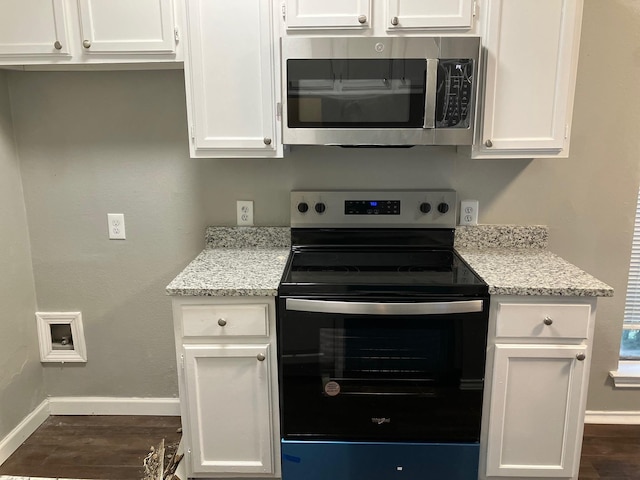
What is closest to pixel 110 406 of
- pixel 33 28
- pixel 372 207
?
pixel 372 207

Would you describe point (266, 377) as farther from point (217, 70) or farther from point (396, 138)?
point (217, 70)

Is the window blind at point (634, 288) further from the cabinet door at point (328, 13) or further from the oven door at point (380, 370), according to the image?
the cabinet door at point (328, 13)

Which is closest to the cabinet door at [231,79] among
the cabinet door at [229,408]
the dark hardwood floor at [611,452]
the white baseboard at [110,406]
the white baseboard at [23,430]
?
the cabinet door at [229,408]

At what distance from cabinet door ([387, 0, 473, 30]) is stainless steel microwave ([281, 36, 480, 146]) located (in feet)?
0.25

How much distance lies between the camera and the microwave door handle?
5.77ft

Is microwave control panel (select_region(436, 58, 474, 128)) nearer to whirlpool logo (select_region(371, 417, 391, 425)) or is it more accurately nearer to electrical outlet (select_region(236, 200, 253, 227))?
electrical outlet (select_region(236, 200, 253, 227))

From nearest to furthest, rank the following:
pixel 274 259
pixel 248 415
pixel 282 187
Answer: pixel 248 415 → pixel 274 259 → pixel 282 187

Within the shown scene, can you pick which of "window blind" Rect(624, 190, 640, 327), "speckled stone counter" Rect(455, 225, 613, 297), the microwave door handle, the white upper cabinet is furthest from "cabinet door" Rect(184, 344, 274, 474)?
"window blind" Rect(624, 190, 640, 327)

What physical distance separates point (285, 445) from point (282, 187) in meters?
1.08

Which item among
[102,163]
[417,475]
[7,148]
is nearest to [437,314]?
[417,475]

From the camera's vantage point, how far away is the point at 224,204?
2301mm

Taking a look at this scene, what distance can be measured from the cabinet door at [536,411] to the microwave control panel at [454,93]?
83cm

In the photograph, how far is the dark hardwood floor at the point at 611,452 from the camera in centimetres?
210

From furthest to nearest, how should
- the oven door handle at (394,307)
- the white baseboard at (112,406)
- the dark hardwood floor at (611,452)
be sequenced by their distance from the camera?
1. the white baseboard at (112,406)
2. the dark hardwood floor at (611,452)
3. the oven door handle at (394,307)
